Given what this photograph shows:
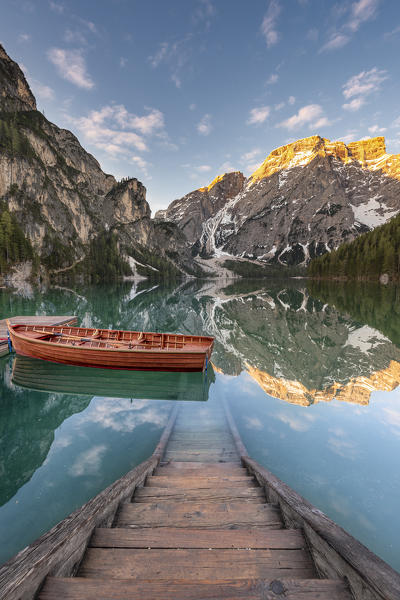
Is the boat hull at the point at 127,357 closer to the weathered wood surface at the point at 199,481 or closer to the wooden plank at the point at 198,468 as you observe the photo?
the wooden plank at the point at 198,468

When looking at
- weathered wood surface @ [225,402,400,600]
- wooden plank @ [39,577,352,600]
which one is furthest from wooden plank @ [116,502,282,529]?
wooden plank @ [39,577,352,600]

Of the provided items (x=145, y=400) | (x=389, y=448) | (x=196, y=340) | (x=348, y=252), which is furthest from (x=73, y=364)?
(x=348, y=252)

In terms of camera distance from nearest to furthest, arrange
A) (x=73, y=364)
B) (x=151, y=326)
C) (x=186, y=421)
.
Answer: (x=186, y=421), (x=73, y=364), (x=151, y=326)

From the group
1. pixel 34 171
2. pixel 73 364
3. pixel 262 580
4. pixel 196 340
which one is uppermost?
pixel 34 171

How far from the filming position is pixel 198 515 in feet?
11.8

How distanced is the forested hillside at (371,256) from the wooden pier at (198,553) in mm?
93999

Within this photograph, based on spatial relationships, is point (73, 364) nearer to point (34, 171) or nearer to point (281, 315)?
point (281, 315)

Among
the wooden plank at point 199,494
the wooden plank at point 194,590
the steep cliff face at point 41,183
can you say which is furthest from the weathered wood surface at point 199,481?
the steep cliff face at point 41,183

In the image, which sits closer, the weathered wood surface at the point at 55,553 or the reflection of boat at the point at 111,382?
the weathered wood surface at the point at 55,553

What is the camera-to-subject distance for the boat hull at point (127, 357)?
14086mm

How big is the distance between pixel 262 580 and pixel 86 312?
34.2m

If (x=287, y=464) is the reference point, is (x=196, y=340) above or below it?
above

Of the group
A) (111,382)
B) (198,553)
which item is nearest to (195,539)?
(198,553)

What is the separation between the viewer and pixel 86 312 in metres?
32.9
